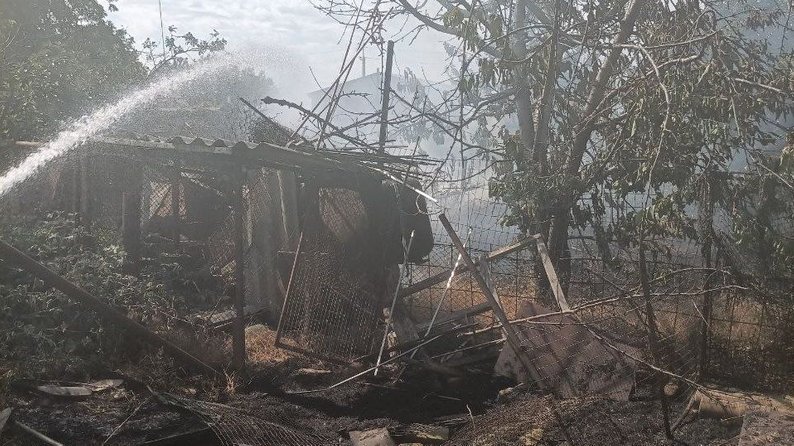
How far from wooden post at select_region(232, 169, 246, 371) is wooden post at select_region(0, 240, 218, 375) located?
0.33 m

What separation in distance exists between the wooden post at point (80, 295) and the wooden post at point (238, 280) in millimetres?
334

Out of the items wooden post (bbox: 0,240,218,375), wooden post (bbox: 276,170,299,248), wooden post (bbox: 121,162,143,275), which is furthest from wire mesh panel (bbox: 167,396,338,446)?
wooden post (bbox: 121,162,143,275)

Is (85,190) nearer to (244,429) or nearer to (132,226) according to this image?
(132,226)

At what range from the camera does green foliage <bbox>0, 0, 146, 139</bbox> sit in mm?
10579

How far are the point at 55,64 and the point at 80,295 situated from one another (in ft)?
38.4

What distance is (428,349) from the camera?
751 centimetres

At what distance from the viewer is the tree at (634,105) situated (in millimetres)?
7023

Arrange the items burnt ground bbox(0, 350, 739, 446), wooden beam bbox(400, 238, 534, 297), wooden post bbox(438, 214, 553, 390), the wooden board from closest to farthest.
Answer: wooden post bbox(438, 214, 553, 390)
burnt ground bbox(0, 350, 739, 446)
the wooden board
wooden beam bbox(400, 238, 534, 297)

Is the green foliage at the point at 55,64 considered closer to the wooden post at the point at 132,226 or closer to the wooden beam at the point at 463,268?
the wooden post at the point at 132,226

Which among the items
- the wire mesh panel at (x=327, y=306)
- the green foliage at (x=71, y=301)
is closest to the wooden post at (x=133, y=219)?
the green foliage at (x=71, y=301)

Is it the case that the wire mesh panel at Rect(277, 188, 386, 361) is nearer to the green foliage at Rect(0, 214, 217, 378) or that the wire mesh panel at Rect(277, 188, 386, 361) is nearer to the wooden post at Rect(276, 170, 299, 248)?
the wooden post at Rect(276, 170, 299, 248)

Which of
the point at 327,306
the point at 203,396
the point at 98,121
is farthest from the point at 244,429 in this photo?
the point at 98,121

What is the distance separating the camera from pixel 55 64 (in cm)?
1430

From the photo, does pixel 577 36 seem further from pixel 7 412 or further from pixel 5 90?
pixel 5 90
